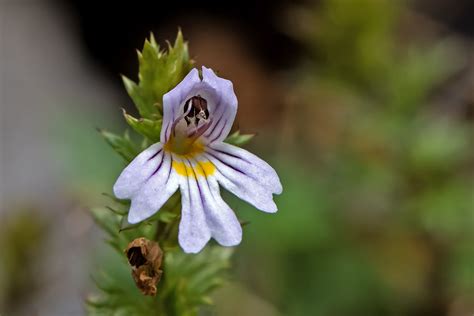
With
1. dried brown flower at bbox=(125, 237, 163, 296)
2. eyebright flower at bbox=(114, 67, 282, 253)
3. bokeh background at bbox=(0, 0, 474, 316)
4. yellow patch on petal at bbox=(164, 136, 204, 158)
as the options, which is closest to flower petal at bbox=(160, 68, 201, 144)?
eyebright flower at bbox=(114, 67, 282, 253)

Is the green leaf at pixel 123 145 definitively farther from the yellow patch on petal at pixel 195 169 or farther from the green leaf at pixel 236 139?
the green leaf at pixel 236 139

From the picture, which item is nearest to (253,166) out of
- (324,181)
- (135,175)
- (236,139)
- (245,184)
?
(245,184)

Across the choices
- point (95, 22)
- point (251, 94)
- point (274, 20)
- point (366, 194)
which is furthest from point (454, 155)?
point (95, 22)

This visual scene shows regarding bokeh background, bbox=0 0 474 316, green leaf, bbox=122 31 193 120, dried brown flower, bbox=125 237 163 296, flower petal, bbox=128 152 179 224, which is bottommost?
dried brown flower, bbox=125 237 163 296

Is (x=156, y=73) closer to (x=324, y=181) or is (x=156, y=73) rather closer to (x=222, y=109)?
(x=222, y=109)

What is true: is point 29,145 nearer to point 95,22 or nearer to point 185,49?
point 95,22

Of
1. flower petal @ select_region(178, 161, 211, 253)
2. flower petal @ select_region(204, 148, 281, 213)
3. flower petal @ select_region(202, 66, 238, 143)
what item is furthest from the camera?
flower petal @ select_region(202, 66, 238, 143)

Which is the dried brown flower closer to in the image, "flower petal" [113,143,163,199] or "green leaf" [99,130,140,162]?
"flower petal" [113,143,163,199]
